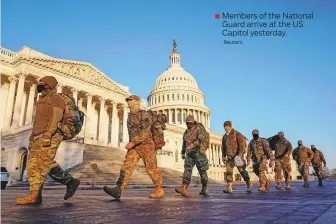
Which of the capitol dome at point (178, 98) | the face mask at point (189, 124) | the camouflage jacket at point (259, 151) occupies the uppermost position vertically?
the capitol dome at point (178, 98)

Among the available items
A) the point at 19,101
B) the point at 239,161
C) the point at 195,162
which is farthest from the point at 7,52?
the point at 239,161

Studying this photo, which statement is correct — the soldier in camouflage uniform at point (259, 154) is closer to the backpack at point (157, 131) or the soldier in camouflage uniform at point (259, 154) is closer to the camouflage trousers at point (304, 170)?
the backpack at point (157, 131)

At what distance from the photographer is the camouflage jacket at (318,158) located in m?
16.9

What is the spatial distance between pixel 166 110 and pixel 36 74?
190ft

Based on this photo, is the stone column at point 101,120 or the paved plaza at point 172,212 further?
the stone column at point 101,120

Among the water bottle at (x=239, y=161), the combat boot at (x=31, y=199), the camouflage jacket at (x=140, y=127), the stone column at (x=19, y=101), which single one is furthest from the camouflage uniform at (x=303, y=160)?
the stone column at (x=19, y=101)

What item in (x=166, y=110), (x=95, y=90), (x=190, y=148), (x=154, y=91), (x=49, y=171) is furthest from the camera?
(x=154, y=91)

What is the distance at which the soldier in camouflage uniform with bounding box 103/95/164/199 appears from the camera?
249 inches

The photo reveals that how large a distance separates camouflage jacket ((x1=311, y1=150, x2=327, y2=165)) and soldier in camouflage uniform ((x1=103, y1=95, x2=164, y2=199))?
13646 millimetres

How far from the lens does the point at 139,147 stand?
21.4ft

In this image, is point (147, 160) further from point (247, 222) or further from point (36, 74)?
point (36, 74)

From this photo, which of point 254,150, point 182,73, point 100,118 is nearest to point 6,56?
point 100,118

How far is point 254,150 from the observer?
36.4 feet

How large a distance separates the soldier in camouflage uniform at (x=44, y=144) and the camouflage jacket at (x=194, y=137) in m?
3.99
